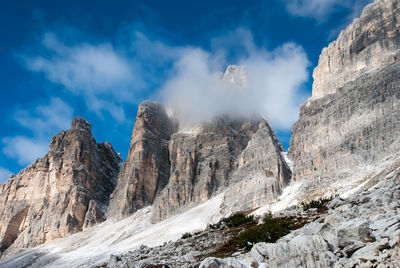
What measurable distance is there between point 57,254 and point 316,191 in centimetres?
6923

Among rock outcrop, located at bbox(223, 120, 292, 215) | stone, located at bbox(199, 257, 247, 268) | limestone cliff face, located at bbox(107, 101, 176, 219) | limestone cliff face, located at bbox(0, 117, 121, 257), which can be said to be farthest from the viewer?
limestone cliff face, located at bbox(107, 101, 176, 219)

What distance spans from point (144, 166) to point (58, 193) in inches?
1242

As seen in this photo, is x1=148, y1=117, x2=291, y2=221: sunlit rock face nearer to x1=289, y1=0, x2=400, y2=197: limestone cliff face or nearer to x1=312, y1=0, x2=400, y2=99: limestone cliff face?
x1=289, y1=0, x2=400, y2=197: limestone cliff face

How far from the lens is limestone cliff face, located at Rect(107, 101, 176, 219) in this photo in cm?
13088

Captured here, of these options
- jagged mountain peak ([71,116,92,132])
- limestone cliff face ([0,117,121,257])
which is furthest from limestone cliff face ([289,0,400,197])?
jagged mountain peak ([71,116,92,132])

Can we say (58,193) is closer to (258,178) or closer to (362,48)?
(258,178)

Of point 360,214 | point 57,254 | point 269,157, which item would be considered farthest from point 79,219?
point 360,214

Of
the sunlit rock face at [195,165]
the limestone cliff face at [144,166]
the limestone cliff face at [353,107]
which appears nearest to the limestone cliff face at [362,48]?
the limestone cliff face at [353,107]

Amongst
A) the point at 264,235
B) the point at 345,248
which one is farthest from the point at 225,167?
the point at 345,248

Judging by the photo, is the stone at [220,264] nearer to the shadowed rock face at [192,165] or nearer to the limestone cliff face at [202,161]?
the shadowed rock face at [192,165]

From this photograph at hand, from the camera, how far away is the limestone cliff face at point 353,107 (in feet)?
270

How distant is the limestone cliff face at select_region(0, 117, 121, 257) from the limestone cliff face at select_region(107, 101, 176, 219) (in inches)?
364

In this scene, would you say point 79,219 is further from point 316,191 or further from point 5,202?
point 316,191

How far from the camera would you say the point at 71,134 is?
14975 centimetres
